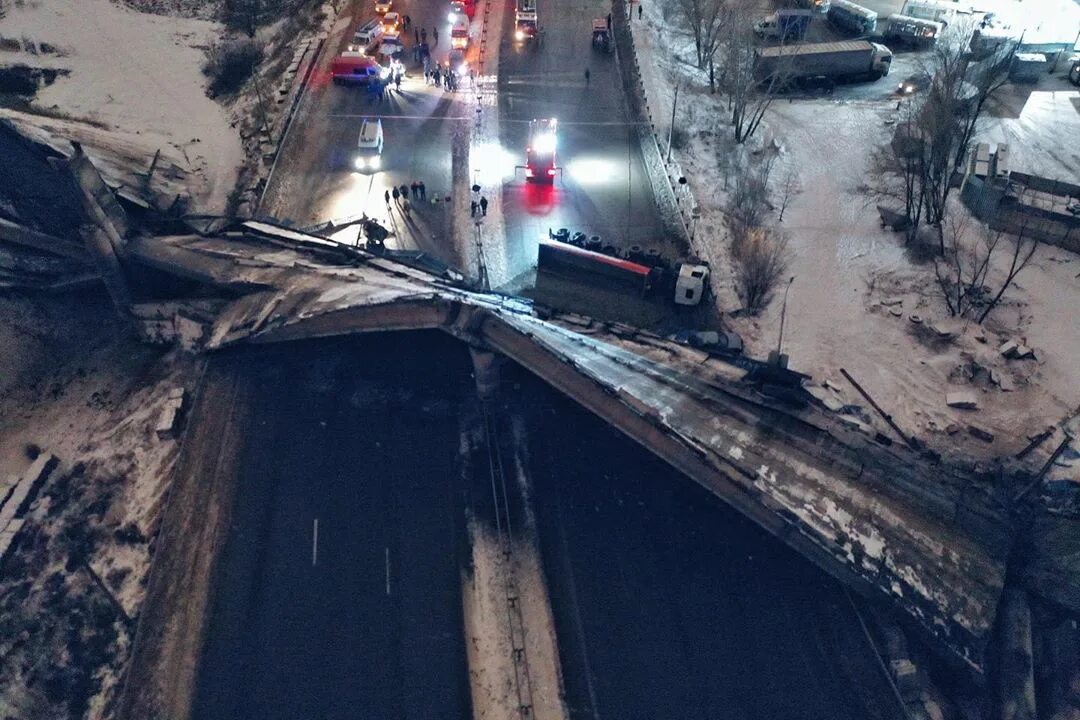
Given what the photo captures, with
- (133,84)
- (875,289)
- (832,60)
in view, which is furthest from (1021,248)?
(133,84)

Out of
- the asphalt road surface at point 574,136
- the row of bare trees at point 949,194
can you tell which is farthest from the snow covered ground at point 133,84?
the row of bare trees at point 949,194

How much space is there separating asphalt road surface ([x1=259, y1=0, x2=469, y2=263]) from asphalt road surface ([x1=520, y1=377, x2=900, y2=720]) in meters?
15.4

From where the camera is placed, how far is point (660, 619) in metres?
19.1

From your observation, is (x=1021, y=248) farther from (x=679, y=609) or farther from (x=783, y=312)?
(x=679, y=609)

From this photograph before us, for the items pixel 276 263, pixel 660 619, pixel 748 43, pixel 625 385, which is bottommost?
pixel 660 619

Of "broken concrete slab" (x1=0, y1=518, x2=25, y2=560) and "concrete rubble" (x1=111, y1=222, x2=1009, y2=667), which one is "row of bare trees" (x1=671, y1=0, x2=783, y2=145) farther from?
"broken concrete slab" (x1=0, y1=518, x2=25, y2=560)

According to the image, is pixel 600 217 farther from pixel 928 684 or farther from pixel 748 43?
pixel 928 684

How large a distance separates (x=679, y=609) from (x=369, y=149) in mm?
29255

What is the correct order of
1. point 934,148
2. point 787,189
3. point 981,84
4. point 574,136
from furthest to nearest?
point 574,136
point 981,84
point 787,189
point 934,148

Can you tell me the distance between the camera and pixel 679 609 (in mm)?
19266


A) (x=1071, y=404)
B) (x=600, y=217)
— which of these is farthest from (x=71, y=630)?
(x=1071, y=404)

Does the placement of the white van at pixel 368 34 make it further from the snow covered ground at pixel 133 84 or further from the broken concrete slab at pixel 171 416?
the broken concrete slab at pixel 171 416

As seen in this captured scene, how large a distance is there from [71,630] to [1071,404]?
3388 cm

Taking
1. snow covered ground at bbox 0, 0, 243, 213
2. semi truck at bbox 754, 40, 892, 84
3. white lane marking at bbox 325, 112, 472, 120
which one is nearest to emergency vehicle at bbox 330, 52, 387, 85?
white lane marking at bbox 325, 112, 472, 120
